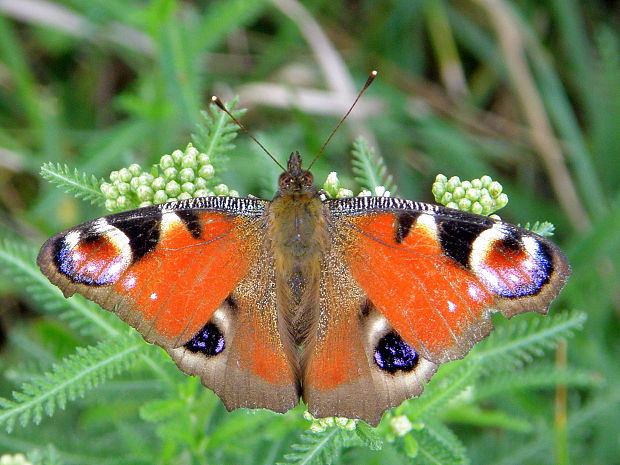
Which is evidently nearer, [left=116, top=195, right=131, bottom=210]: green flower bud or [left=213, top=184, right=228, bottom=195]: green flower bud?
[left=116, top=195, right=131, bottom=210]: green flower bud

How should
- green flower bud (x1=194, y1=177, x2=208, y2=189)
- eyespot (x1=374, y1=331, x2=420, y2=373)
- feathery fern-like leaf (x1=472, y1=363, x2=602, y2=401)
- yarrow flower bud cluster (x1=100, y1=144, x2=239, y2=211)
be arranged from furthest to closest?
1. feathery fern-like leaf (x1=472, y1=363, x2=602, y2=401)
2. green flower bud (x1=194, y1=177, x2=208, y2=189)
3. yarrow flower bud cluster (x1=100, y1=144, x2=239, y2=211)
4. eyespot (x1=374, y1=331, x2=420, y2=373)

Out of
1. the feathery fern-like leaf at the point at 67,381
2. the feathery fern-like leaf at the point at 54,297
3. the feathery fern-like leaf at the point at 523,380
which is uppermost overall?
the feathery fern-like leaf at the point at 523,380

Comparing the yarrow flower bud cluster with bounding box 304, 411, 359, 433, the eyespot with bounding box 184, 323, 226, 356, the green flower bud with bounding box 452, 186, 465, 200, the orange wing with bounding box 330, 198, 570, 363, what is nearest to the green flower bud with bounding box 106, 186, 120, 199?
the eyespot with bounding box 184, 323, 226, 356

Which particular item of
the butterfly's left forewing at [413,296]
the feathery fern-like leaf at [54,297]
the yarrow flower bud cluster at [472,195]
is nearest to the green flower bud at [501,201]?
the yarrow flower bud cluster at [472,195]

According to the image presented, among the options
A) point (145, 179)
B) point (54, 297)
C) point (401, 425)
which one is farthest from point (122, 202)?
point (401, 425)

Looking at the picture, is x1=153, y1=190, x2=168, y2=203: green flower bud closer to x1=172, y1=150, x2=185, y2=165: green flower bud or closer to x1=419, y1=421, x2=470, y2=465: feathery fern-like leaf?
x1=172, y1=150, x2=185, y2=165: green flower bud

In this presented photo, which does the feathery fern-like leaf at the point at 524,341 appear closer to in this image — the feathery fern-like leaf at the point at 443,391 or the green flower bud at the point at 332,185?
the feathery fern-like leaf at the point at 443,391
